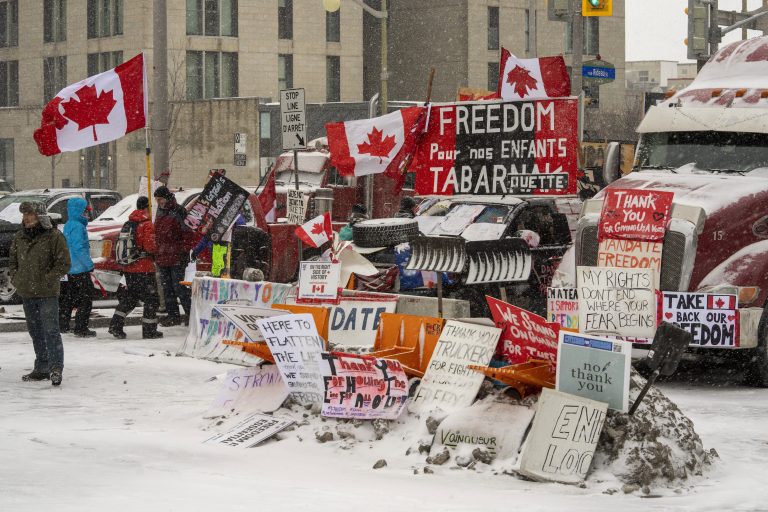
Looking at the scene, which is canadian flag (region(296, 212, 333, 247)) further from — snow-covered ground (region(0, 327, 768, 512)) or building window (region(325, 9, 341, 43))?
building window (region(325, 9, 341, 43))

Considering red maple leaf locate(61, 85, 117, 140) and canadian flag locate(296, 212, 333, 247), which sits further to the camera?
red maple leaf locate(61, 85, 117, 140)

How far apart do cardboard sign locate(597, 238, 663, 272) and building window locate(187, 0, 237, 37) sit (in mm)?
43487

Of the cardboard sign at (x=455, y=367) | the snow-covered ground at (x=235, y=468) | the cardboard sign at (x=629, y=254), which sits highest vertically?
the cardboard sign at (x=629, y=254)

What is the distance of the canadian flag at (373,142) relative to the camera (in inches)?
592

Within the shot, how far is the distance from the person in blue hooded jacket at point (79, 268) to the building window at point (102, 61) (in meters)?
39.8

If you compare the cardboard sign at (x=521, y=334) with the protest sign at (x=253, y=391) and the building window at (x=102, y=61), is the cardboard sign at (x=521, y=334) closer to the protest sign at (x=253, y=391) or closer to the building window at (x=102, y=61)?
the protest sign at (x=253, y=391)

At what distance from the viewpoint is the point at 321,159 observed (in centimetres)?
2531

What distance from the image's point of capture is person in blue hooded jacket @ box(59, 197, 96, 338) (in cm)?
1553

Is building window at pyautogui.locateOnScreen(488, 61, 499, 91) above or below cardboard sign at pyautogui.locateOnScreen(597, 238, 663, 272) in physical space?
above

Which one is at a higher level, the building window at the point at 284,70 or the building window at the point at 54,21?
the building window at the point at 54,21

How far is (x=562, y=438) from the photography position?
8.20 metres

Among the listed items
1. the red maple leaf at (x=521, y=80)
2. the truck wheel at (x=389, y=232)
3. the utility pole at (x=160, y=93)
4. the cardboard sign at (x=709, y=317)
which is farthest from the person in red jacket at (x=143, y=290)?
the cardboard sign at (x=709, y=317)

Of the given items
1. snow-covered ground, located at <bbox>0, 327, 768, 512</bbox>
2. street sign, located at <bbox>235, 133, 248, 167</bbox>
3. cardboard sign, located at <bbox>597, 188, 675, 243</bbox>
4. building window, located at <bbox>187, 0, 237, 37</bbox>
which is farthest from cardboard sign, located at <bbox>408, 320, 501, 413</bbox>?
building window, located at <bbox>187, 0, 237, 37</bbox>

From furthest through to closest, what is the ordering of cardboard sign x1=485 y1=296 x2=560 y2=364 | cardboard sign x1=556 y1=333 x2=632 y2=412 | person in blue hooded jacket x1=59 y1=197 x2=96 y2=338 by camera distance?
person in blue hooded jacket x1=59 y1=197 x2=96 y2=338, cardboard sign x1=485 y1=296 x2=560 y2=364, cardboard sign x1=556 y1=333 x2=632 y2=412
